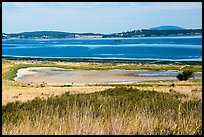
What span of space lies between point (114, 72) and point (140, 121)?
6221cm

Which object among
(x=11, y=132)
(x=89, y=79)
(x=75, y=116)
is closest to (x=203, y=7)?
(x=75, y=116)

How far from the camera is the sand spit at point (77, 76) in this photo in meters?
56.9

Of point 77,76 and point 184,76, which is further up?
point 184,76

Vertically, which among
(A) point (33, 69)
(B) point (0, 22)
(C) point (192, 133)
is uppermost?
(B) point (0, 22)

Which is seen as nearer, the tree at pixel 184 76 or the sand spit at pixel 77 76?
the tree at pixel 184 76

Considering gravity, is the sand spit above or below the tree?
below

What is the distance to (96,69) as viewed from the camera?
233 ft

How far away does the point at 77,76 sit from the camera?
6281 centimetres

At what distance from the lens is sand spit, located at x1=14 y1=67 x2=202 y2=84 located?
56931mm

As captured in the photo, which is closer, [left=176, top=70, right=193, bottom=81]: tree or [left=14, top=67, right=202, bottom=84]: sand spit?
[left=176, top=70, right=193, bottom=81]: tree

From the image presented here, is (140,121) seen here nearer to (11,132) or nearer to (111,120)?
(111,120)

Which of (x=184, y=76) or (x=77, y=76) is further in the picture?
(x=77, y=76)

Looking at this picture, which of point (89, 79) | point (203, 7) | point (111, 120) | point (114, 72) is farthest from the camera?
point (114, 72)

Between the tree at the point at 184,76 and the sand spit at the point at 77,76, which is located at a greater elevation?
the tree at the point at 184,76
